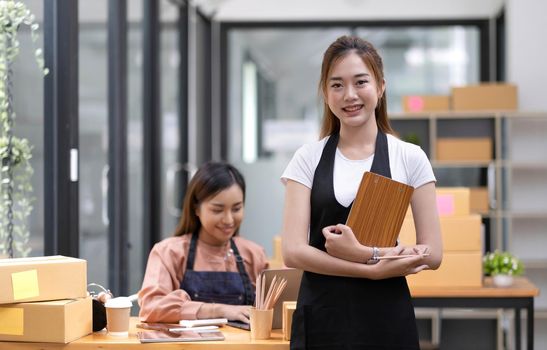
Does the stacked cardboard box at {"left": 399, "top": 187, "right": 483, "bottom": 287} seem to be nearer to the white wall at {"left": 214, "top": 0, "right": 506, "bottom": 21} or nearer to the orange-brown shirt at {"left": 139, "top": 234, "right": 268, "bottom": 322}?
the orange-brown shirt at {"left": 139, "top": 234, "right": 268, "bottom": 322}

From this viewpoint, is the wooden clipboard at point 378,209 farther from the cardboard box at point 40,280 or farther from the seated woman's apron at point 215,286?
the seated woman's apron at point 215,286

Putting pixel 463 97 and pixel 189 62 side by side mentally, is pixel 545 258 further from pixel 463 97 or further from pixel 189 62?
pixel 189 62

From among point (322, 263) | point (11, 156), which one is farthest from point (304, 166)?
point (11, 156)

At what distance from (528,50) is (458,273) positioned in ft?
9.81

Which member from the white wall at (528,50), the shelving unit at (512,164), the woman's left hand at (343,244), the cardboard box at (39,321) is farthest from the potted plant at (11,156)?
the white wall at (528,50)

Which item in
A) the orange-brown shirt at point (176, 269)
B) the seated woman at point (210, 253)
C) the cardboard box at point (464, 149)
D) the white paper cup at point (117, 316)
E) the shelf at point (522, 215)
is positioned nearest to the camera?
the white paper cup at point (117, 316)

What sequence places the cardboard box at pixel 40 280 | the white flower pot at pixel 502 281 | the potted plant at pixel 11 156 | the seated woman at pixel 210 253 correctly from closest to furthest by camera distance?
the cardboard box at pixel 40 280 < the seated woman at pixel 210 253 < the potted plant at pixel 11 156 < the white flower pot at pixel 502 281

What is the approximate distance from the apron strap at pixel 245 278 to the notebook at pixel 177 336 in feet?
1.68

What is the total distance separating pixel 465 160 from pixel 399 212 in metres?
4.57

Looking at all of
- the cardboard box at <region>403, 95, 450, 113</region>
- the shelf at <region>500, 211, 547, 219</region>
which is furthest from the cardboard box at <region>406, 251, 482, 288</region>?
the cardboard box at <region>403, 95, 450, 113</region>

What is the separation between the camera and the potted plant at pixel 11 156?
3.35m

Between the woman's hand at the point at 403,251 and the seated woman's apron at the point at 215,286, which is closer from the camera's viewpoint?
the woman's hand at the point at 403,251

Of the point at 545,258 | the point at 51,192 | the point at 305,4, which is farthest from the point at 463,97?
the point at 51,192

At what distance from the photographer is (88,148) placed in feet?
14.3
